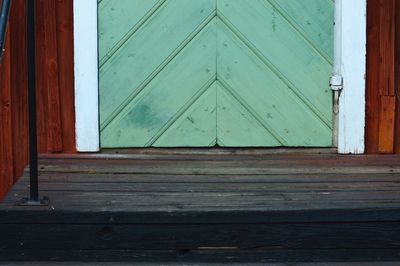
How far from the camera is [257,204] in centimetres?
373

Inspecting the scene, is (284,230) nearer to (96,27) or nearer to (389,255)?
(389,255)

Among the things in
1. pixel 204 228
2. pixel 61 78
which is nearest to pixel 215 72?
pixel 61 78

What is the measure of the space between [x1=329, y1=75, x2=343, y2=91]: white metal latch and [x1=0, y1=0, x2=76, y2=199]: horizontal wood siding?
5.25 ft

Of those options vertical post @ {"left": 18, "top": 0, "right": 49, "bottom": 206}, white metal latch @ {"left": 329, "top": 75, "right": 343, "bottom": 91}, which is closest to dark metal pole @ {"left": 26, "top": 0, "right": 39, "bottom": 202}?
vertical post @ {"left": 18, "top": 0, "right": 49, "bottom": 206}

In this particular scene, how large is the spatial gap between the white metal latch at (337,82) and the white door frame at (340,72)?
2 centimetres

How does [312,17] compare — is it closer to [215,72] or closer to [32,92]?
[215,72]

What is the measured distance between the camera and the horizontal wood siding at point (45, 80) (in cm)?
485

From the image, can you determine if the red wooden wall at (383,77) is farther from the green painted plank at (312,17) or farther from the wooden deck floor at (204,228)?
the wooden deck floor at (204,228)

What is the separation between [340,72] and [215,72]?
0.77 m

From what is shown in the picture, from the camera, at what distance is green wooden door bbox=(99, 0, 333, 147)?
4855 millimetres

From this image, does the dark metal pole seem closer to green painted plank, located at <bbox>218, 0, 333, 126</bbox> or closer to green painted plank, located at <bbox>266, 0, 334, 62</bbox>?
green painted plank, located at <bbox>218, 0, 333, 126</bbox>

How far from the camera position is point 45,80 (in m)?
4.88

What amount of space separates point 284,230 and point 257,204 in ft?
0.59

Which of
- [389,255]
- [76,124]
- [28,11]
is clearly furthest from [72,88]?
[389,255]
